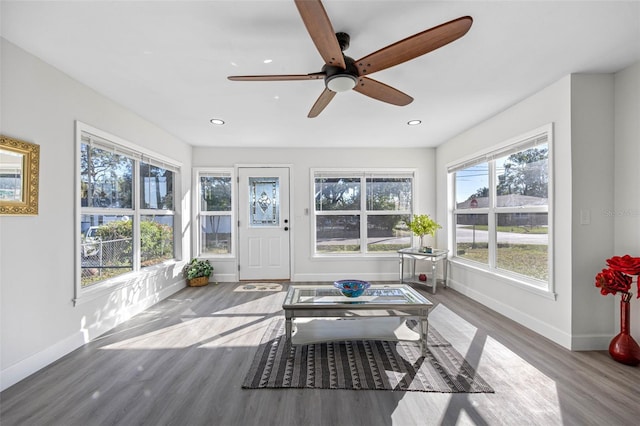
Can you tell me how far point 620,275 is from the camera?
2131 mm

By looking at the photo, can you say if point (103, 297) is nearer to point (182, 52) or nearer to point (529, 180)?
point (182, 52)

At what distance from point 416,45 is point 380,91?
55 cm

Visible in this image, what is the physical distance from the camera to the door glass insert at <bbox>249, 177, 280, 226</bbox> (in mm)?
4820

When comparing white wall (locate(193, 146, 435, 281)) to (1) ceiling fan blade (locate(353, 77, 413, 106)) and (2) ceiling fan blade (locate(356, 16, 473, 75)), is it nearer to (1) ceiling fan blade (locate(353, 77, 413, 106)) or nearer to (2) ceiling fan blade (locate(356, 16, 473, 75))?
(1) ceiling fan blade (locate(353, 77, 413, 106))

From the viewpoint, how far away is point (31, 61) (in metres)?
2.05

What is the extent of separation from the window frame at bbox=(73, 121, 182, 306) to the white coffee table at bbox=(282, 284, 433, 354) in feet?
6.14

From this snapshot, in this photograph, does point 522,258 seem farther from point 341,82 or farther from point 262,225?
point 262,225

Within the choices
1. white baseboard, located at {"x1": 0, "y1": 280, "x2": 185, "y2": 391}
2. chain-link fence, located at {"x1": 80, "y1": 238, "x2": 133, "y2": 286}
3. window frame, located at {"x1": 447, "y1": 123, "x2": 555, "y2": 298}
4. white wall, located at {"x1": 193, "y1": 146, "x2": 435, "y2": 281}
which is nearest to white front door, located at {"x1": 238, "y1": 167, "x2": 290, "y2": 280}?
white wall, located at {"x1": 193, "y1": 146, "x2": 435, "y2": 281}

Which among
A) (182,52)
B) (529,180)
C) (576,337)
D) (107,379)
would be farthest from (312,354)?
(529,180)

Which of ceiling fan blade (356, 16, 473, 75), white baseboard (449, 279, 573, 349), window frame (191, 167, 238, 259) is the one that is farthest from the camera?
window frame (191, 167, 238, 259)

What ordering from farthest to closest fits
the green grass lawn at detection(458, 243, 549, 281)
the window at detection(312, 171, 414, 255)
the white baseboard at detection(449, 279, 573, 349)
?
the window at detection(312, 171, 414, 255) < the green grass lawn at detection(458, 243, 549, 281) < the white baseboard at detection(449, 279, 573, 349)

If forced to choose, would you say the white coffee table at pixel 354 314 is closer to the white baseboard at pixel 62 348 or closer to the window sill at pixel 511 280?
the window sill at pixel 511 280

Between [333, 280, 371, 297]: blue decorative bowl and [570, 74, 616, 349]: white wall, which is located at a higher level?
[570, 74, 616, 349]: white wall

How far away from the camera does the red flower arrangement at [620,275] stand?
2064mm
